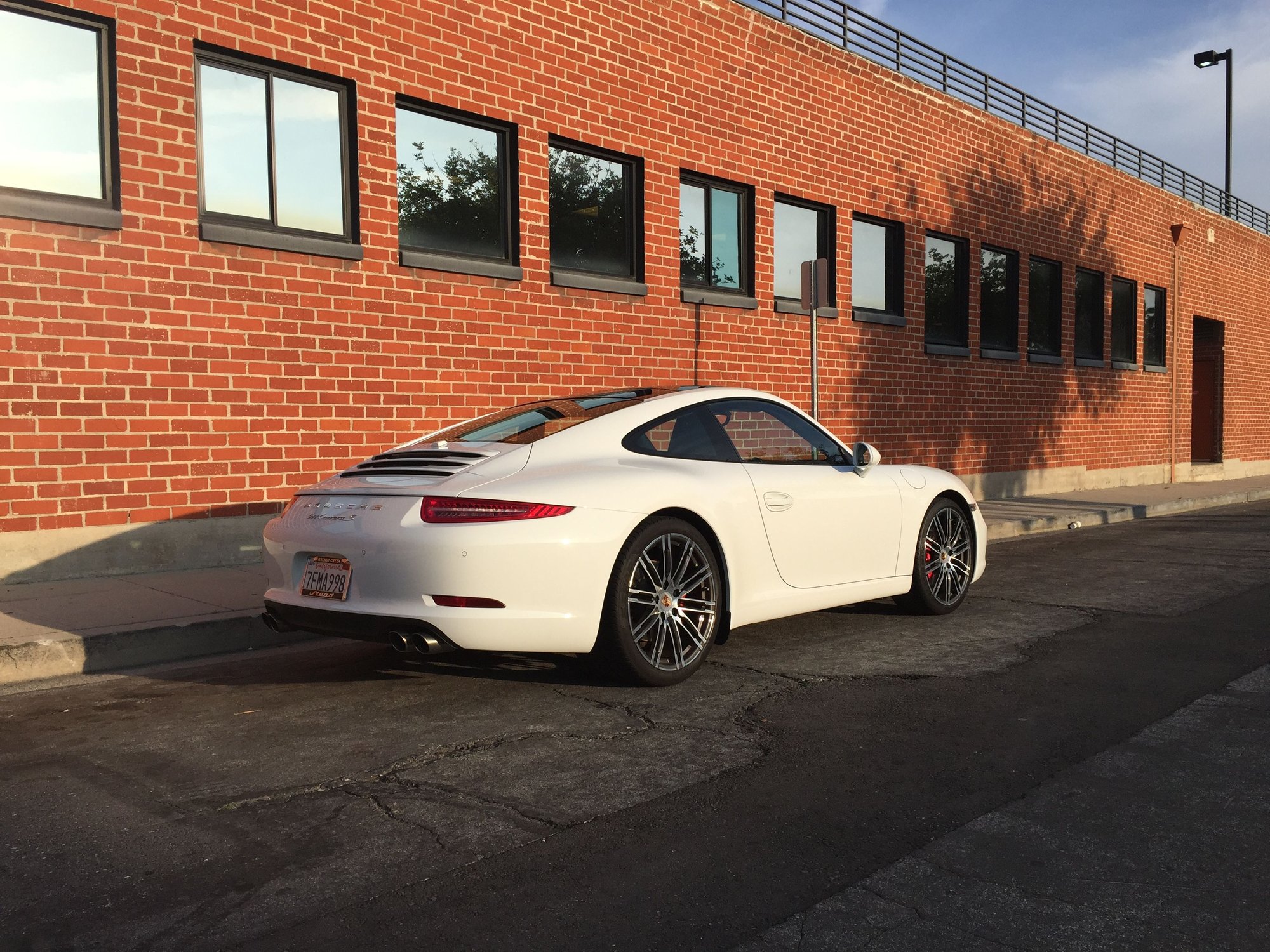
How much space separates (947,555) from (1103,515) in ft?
29.0

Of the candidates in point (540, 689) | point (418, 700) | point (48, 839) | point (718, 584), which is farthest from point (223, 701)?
point (718, 584)

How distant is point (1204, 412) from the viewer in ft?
87.5

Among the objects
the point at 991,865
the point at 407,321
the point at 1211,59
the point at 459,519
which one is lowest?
the point at 991,865

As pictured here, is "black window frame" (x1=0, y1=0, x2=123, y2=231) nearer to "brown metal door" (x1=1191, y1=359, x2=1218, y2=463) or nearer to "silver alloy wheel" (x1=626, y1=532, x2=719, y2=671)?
"silver alloy wheel" (x1=626, y1=532, x2=719, y2=671)

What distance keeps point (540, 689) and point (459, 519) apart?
1.06 m

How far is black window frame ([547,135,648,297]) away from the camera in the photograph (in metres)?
11.5

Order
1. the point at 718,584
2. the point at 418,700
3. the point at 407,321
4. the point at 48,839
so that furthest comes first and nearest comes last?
the point at 407,321 < the point at 718,584 < the point at 418,700 < the point at 48,839

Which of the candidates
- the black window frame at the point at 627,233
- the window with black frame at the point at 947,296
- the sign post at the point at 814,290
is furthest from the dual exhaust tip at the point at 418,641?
the window with black frame at the point at 947,296

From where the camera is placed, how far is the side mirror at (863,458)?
6.69 meters

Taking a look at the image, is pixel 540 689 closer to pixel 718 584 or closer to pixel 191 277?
pixel 718 584

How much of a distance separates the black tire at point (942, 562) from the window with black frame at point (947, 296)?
9.64 m

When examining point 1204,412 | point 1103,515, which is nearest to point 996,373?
point 1103,515

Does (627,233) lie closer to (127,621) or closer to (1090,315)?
(127,621)

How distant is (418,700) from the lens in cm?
521
